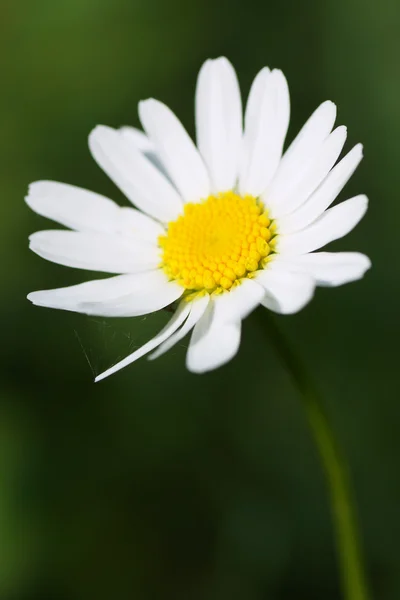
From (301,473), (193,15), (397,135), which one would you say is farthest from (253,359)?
(193,15)

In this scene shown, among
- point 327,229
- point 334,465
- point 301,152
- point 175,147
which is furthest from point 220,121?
point 334,465

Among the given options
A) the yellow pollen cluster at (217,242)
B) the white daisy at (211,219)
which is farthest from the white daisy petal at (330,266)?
the yellow pollen cluster at (217,242)

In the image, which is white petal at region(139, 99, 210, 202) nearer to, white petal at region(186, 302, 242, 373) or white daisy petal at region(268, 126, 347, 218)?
white daisy petal at region(268, 126, 347, 218)

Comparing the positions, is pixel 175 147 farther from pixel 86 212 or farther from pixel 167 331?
pixel 167 331

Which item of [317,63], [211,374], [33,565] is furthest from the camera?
[317,63]

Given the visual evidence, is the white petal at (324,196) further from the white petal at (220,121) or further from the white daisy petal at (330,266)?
the white petal at (220,121)

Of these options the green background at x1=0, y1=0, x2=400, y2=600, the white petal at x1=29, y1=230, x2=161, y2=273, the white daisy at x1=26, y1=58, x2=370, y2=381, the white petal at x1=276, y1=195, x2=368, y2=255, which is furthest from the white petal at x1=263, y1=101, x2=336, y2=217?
the green background at x1=0, y1=0, x2=400, y2=600

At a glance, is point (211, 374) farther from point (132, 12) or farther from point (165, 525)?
point (132, 12)
